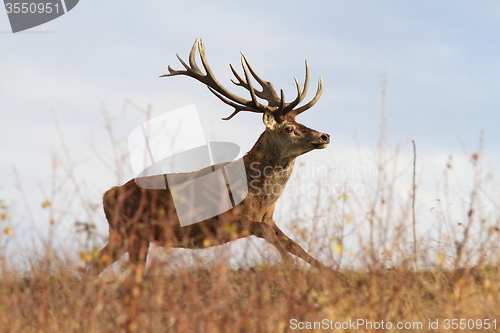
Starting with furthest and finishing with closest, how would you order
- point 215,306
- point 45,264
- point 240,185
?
point 240,185 → point 45,264 → point 215,306

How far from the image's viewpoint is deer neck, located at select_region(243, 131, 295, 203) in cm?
687

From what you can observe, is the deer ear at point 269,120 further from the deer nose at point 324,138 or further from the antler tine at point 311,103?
the deer nose at point 324,138

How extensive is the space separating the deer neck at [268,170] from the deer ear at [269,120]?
130 millimetres

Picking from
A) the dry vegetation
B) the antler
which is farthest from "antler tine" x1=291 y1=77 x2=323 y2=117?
the dry vegetation

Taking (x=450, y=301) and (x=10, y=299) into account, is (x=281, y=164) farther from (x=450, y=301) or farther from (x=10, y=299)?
(x=10, y=299)

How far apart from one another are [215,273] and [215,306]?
36 centimetres

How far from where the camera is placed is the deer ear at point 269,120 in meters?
6.97

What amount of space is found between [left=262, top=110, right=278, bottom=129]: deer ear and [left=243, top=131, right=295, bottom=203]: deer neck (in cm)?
13

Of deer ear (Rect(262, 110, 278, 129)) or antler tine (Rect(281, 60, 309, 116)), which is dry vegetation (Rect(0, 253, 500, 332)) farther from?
antler tine (Rect(281, 60, 309, 116))

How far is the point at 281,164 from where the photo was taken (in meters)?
6.98


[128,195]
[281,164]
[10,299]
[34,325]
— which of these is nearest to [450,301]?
[281,164]

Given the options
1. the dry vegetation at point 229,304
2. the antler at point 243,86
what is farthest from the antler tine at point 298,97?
the dry vegetation at point 229,304

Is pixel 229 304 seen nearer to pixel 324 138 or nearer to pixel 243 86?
pixel 324 138

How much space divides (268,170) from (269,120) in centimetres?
64
